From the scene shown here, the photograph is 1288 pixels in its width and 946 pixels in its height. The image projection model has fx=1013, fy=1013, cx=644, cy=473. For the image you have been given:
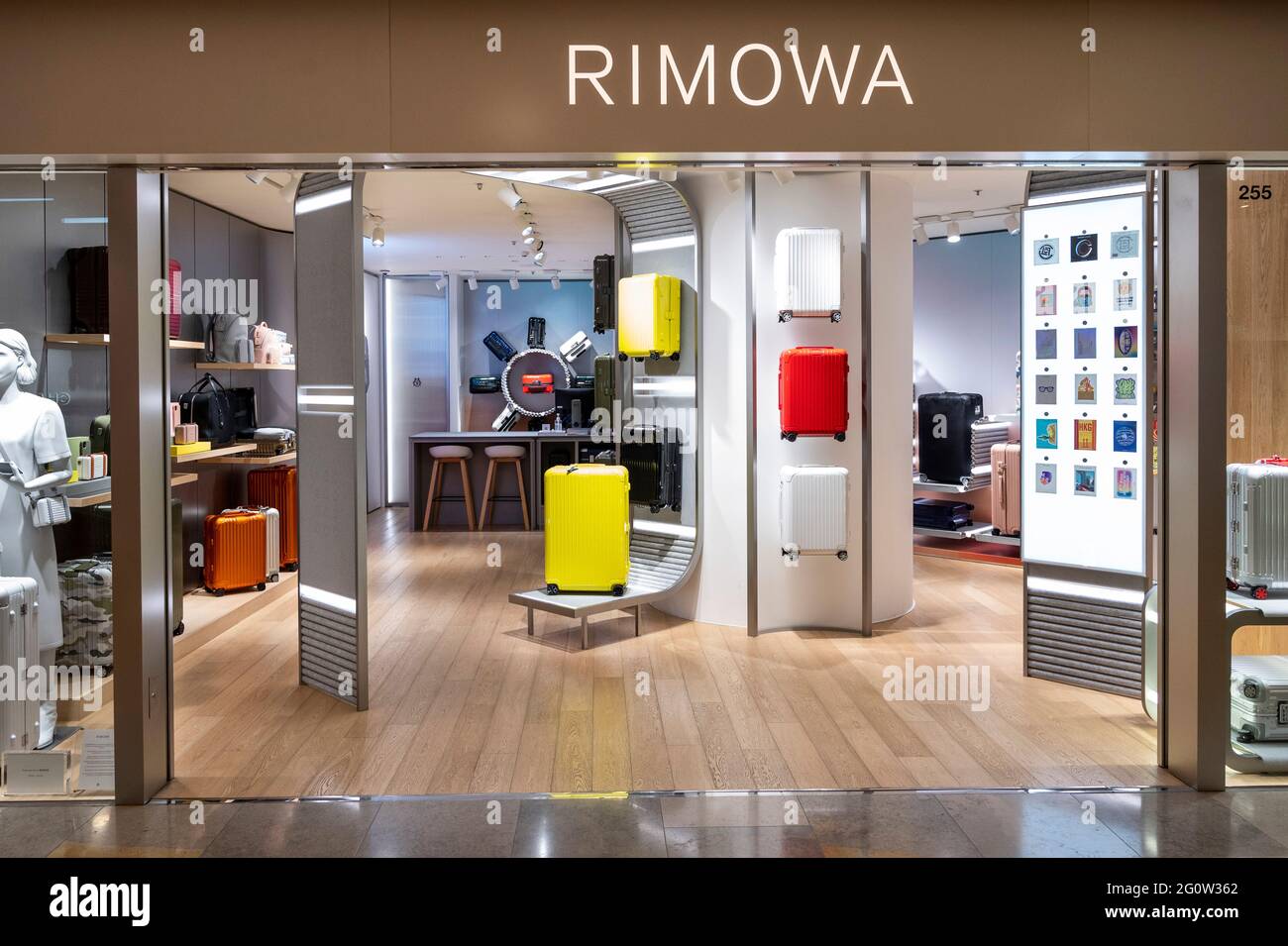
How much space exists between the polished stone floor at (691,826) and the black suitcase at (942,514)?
590 cm

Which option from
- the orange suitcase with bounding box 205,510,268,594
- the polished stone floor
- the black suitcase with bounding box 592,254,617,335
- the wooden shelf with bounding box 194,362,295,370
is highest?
the black suitcase with bounding box 592,254,617,335

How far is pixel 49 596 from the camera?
4203 millimetres

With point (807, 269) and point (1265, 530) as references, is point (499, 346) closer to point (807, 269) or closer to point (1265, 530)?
point (807, 269)

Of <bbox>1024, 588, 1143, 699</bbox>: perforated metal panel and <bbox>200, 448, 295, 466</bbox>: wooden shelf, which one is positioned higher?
<bbox>200, 448, 295, 466</bbox>: wooden shelf

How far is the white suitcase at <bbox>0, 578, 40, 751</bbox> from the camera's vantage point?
379 cm

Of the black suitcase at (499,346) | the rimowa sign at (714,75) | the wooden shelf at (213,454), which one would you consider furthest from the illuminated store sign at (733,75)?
the black suitcase at (499,346)

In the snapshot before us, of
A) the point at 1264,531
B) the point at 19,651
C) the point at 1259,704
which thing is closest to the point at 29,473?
the point at 19,651

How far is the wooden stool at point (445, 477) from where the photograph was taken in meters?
11.1

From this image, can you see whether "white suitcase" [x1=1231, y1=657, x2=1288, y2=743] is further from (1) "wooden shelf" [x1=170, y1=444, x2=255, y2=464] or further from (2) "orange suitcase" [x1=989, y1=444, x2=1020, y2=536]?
(1) "wooden shelf" [x1=170, y1=444, x2=255, y2=464]

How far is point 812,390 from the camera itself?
6094 mm

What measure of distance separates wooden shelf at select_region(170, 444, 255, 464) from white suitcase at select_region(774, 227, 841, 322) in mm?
3826

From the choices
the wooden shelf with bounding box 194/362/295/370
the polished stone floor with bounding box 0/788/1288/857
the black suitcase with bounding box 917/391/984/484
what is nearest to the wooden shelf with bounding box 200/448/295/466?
the wooden shelf with bounding box 194/362/295/370
